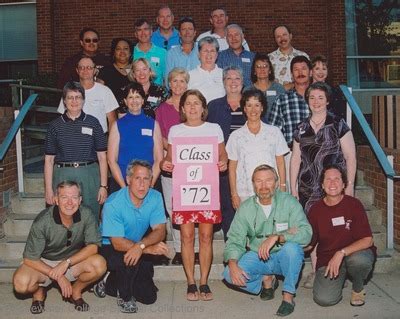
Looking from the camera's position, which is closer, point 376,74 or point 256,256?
point 256,256

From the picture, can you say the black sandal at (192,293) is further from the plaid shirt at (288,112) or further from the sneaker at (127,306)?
the plaid shirt at (288,112)

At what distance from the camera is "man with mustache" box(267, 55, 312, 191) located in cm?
604

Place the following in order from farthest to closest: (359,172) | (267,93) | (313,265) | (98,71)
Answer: (359,172)
(98,71)
(267,93)
(313,265)

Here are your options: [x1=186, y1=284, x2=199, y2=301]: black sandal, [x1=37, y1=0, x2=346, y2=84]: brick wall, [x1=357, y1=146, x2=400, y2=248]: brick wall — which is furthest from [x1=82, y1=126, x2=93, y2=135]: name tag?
[x1=37, y1=0, x2=346, y2=84]: brick wall

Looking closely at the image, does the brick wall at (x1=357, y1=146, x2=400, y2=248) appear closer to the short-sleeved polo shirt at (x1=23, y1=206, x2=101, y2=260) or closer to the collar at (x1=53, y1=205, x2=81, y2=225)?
the short-sleeved polo shirt at (x1=23, y1=206, x2=101, y2=260)

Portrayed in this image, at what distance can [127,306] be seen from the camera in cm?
520

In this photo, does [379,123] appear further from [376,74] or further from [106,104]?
[376,74]

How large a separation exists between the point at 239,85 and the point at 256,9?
817cm

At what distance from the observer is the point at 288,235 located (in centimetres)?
520

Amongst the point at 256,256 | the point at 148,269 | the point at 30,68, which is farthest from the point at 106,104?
the point at 30,68

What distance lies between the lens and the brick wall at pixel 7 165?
6762 mm

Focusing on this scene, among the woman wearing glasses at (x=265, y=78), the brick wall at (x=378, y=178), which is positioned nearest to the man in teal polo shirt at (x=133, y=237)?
the woman wearing glasses at (x=265, y=78)

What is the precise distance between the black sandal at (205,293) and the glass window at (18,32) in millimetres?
10764

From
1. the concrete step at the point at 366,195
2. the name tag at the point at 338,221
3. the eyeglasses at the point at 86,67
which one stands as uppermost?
the eyeglasses at the point at 86,67
